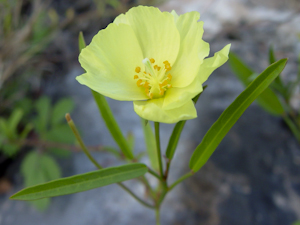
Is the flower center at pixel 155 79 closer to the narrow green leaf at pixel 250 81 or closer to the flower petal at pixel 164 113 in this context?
the flower petal at pixel 164 113

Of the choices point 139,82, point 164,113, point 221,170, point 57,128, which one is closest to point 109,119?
point 139,82

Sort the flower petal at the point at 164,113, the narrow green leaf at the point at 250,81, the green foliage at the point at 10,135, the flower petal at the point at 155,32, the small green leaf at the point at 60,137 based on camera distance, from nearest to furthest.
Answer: the flower petal at the point at 164,113
the flower petal at the point at 155,32
the narrow green leaf at the point at 250,81
the green foliage at the point at 10,135
the small green leaf at the point at 60,137

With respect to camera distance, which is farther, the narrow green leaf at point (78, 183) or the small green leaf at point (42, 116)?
the small green leaf at point (42, 116)

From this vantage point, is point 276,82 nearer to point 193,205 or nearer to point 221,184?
point 221,184

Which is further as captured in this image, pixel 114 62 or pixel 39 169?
pixel 39 169

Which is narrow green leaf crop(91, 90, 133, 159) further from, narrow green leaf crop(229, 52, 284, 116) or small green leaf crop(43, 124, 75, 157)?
small green leaf crop(43, 124, 75, 157)

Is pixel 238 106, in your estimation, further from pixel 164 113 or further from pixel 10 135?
pixel 10 135

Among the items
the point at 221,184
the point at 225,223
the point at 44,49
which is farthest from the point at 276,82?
the point at 44,49

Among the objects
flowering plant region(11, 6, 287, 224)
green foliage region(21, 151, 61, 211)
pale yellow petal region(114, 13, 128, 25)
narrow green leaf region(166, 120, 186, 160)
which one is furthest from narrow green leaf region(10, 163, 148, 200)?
green foliage region(21, 151, 61, 211)

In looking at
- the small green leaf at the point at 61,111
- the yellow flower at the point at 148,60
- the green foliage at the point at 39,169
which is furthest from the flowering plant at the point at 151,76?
the small green leaf at the point at 61,111
